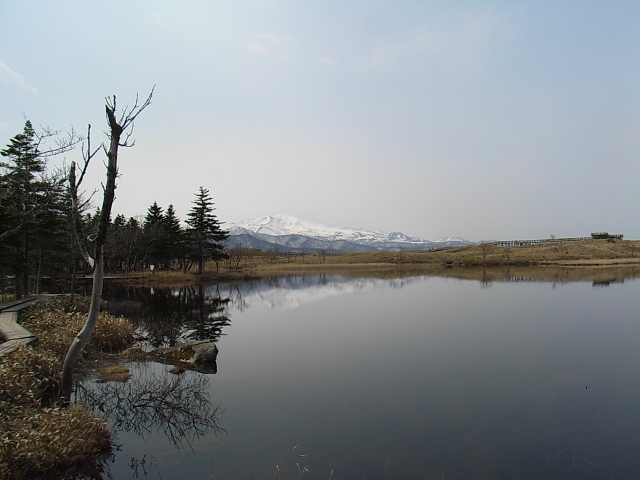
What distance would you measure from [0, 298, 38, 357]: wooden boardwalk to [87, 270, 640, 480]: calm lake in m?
3.18

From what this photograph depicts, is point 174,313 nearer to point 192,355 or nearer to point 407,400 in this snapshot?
point 192,355

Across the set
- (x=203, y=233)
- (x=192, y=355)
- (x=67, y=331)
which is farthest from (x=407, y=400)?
(x=203, y=233)

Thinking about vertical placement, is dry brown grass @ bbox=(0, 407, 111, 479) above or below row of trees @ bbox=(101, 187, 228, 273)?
below

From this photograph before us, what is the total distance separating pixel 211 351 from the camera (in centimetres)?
1434


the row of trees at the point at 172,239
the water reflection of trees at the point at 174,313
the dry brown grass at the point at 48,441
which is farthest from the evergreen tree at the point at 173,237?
the dry brown grass at the point at 48,441

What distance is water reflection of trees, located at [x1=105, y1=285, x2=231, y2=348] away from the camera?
1916 centimetres

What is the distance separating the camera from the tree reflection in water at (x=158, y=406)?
905 cm

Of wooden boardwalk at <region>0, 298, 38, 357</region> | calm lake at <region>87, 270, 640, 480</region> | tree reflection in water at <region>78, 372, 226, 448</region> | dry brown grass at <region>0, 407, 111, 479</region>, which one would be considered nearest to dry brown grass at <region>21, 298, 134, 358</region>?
wooden boardwalk at <region>0, 298, 38, 357</region>

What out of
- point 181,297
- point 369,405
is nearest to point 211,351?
point 369,405

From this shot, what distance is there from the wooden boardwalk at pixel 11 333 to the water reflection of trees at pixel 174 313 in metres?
4.64

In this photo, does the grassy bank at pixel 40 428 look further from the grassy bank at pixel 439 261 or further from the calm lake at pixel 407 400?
the grassy bank at pixel 439 261

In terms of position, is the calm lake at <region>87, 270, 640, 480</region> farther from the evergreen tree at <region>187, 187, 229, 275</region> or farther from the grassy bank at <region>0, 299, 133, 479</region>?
the evergreen tree at <region>187, 187, 229, 275</region>

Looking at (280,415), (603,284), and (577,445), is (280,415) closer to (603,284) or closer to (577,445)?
(577,445)

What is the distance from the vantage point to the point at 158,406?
10055 mm
